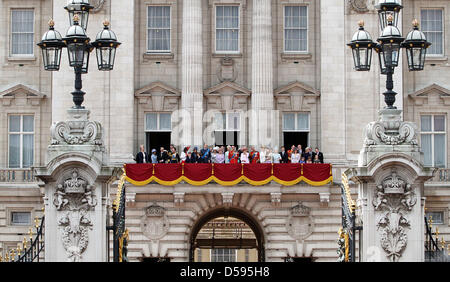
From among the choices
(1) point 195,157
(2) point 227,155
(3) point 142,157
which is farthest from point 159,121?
(2) point 227,155

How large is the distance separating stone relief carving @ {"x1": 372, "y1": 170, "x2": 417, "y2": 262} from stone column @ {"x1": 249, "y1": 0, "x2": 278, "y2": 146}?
25.7 m

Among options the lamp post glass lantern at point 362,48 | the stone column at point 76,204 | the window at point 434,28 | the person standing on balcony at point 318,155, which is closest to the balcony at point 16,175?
the person standing on balcony at point 318,155

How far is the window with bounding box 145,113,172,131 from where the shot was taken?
5897 cm

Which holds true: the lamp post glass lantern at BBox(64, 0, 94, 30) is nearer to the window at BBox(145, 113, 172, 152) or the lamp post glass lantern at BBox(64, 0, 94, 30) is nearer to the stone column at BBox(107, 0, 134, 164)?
the stone column at BBox(107, 0, 134, 164)

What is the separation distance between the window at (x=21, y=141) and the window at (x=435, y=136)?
17.4 metres

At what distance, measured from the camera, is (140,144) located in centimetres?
5869

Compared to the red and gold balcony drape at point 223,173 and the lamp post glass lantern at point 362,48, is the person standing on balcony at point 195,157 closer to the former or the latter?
the red and gold balcony drape at point 223,173

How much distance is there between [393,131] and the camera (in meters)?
32.5

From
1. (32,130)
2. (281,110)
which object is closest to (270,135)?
(281,110)

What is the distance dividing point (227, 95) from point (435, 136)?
371 inches

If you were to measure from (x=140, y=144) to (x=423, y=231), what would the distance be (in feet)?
91.7

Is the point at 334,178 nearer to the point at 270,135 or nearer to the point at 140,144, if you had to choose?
the point at 270,135

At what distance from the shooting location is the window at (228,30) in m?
59.4

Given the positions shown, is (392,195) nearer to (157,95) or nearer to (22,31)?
(157,95)
